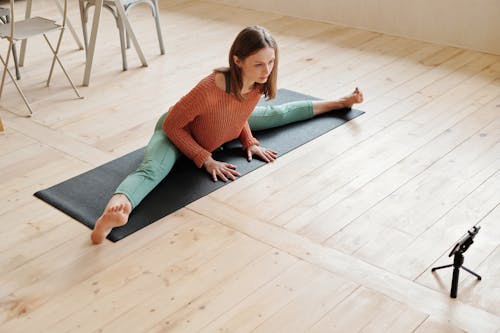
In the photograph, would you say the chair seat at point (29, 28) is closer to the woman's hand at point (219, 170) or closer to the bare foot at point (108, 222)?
the woman's hand at point (219, 170)

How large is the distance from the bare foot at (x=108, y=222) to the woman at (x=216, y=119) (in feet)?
0.41

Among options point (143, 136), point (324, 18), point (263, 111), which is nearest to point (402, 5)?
point (324, 18)

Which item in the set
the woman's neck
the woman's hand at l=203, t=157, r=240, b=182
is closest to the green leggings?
the woman's hand at l=203, t=157, r=240, b=182

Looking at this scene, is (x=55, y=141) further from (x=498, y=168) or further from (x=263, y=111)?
(x=498, y=168)

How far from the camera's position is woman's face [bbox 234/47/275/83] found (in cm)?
288

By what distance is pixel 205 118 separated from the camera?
3084 millimetres

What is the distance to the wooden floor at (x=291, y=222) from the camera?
7.38 ft

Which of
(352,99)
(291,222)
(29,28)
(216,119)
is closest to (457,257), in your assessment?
(291,222)

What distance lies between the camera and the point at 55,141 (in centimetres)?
352

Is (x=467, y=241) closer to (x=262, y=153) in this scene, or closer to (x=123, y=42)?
(x=262, y=153)

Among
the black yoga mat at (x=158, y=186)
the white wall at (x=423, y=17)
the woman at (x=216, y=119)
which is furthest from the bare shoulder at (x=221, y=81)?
the white wall at (x=423, y=17)

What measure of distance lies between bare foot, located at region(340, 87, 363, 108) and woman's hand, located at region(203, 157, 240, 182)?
869 mm

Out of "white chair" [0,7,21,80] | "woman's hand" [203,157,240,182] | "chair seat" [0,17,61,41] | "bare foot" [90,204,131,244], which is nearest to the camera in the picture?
"bare foot" [90,204,131,244]

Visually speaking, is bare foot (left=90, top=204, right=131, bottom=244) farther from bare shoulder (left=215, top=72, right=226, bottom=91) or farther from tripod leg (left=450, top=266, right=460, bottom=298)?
tripod leg (left=450, top=266, right=460, bottom=298)
